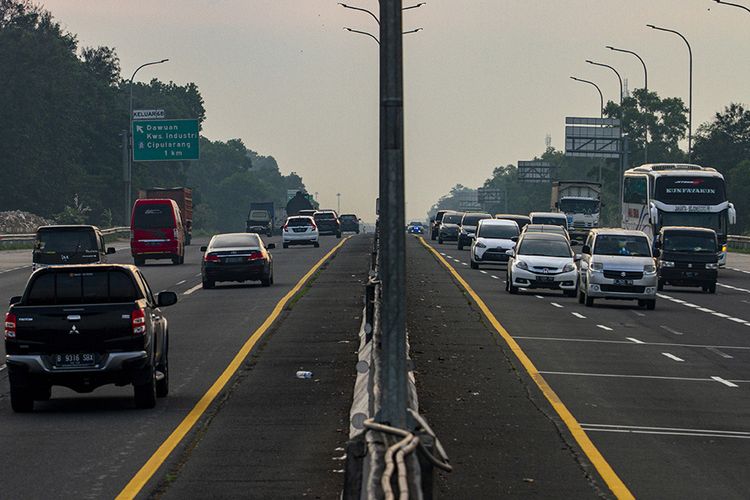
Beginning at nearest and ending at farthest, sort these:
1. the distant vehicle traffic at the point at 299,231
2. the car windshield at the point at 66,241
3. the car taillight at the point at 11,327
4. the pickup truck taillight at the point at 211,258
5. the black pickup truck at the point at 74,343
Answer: the black pickup truck at the point at 74,343
the car taillight at the point at 11,327
the pickup truck taillight at the point at 211,258
the car windshield at the point at 66,241
the distant vehicle traffic at the point at 299,231

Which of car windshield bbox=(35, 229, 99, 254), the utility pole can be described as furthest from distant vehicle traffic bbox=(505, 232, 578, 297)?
the utility pole

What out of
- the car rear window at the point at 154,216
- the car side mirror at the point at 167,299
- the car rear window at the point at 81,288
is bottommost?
the car side mirror at the point at 167,299

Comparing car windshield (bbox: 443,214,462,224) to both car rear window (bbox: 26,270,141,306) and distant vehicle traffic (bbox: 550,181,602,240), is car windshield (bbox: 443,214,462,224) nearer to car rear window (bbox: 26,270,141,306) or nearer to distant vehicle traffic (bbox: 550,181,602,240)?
distant vehicle traffic (bbox: 550,181,602,240)

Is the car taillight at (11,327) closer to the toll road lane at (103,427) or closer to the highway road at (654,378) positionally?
the toll road lane at (103,427)

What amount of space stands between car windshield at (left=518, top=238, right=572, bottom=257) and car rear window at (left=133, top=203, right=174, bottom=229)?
1990 centimetres

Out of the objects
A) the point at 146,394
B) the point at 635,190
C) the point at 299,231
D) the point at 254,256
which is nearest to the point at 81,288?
the point at 146,394

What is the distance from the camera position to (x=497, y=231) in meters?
54.6

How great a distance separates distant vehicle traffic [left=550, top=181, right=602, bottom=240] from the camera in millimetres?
90625

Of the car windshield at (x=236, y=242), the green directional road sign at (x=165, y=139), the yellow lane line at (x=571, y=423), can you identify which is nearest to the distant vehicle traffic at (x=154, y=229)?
the car windshield at (x=236, y=242)

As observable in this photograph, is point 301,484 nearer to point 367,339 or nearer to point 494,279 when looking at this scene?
point 367,339

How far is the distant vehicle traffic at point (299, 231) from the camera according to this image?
254ft

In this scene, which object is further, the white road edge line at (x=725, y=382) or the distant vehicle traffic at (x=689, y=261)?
the distant vehicle traffic at (x=689, y=261)

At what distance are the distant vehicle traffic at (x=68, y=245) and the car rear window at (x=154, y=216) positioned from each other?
42.7 feet

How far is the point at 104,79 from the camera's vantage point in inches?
6029
